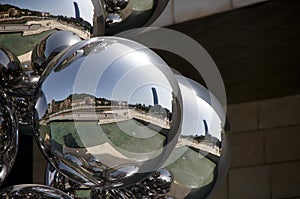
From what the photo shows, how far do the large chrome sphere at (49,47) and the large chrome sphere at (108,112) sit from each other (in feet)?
0.31

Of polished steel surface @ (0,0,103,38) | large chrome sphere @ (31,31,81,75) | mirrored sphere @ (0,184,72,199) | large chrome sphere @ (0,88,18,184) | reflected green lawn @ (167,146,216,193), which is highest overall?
polished steel surface @ (0,0,103,38)

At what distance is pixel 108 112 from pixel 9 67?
18 cm

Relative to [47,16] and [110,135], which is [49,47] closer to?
[47,16]

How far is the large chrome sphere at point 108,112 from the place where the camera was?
859mm

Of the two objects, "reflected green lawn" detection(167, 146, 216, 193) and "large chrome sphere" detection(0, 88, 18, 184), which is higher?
"large chrome sphere" detection(0, 88, 18, 184)

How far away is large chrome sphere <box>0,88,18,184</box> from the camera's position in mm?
938

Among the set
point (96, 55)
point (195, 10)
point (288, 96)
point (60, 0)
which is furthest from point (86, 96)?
point (288, 96)

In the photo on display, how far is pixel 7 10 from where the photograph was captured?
3.21ft

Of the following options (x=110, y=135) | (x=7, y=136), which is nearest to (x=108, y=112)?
(x=110, y=135)

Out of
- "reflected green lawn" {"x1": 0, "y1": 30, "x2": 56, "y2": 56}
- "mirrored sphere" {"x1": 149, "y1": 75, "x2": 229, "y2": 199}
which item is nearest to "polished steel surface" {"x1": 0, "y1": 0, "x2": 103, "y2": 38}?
"reflected green lawn" {"x1": 0, "y1": 30, "x2": 56, "y2": 56}

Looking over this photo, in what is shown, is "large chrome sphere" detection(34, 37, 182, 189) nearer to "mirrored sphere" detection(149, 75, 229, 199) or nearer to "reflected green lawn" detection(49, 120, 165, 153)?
"reflected green lawn" detection(49, 120, 165, 153)

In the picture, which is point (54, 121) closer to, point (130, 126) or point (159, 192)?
point (130, 126)

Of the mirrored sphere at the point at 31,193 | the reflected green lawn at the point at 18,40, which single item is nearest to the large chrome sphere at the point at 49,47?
the reflected green lawn at the point at 18,40

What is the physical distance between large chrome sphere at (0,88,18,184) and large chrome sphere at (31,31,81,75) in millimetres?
59
